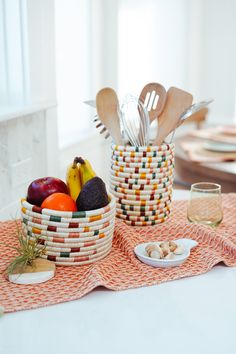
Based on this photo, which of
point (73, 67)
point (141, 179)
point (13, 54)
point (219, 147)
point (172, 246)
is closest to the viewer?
point (172, 246)

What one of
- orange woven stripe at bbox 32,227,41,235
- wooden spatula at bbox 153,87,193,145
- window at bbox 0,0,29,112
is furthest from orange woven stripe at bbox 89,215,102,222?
window at bbox 0,0,29,112

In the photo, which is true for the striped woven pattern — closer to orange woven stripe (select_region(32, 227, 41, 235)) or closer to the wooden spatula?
the wooden spatula

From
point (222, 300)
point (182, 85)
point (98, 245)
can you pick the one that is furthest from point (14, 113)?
point (182, 85)

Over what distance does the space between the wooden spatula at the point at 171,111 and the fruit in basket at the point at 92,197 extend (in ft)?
0.91

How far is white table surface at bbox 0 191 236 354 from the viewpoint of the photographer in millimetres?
769

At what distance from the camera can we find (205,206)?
4.16 ft

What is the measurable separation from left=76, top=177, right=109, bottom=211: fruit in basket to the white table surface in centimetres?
17

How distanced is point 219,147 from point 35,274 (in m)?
1.46

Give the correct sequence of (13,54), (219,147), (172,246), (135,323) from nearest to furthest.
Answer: (135,323)
(172,246)
(13,54)
(219,147)

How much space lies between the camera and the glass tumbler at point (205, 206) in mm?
1250

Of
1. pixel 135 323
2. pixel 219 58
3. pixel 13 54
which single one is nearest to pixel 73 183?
pixel 135 323

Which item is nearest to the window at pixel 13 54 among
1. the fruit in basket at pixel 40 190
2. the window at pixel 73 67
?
the fruit in basket at pixel 40 190

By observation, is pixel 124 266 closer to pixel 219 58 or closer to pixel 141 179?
pixel 141 179

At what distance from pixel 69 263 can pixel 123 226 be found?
0.22 m
